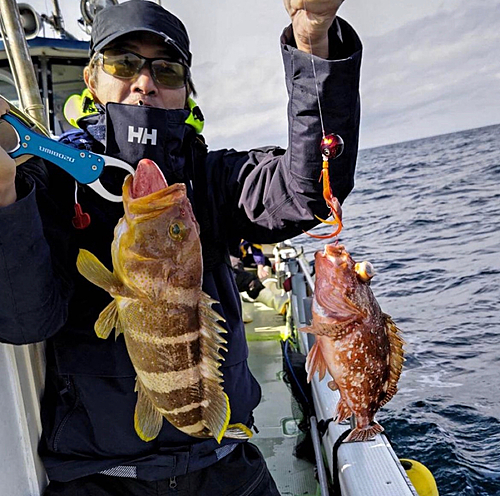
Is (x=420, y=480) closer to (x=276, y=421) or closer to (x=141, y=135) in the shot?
(x=276, y=421)

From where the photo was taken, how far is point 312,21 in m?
1.69

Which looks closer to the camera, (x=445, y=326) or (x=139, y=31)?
(x=139, y=31)

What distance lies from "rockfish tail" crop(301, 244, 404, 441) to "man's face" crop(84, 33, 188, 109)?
99 cm

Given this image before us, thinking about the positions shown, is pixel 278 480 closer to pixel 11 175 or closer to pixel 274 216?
pixel 274 216

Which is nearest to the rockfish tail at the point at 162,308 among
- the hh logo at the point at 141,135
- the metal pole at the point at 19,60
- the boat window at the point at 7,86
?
the hh logo at the point at 141,135

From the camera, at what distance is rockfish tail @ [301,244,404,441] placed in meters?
2.26

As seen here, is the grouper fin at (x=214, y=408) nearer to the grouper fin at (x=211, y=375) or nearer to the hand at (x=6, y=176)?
the grouper fin at (x=211, y=375)

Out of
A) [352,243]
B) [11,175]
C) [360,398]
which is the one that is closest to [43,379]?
[11,175]

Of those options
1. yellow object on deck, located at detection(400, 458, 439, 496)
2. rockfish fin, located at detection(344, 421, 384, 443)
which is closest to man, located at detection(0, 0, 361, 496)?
rockfish fin, located at detection(344, 421, 384, 443)

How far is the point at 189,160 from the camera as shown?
7.27 ft

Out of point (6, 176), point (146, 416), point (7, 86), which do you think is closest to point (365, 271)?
point (146, 416)

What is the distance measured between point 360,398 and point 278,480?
6.06ft

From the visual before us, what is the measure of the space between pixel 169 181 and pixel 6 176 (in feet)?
2.40

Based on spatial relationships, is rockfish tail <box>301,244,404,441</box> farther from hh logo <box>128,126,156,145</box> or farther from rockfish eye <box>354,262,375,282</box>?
hh logo <box>128,126,156,145</box>
